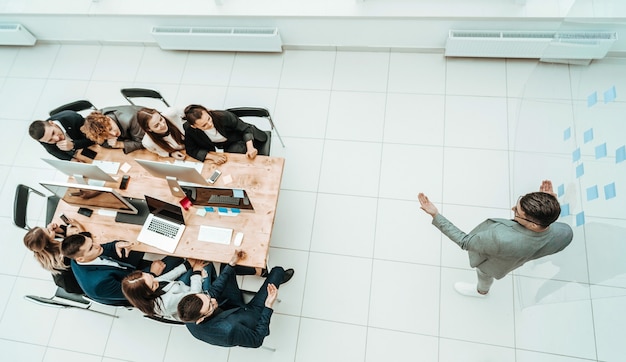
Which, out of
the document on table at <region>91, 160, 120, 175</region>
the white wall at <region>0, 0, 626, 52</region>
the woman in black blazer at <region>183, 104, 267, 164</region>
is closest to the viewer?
the woman in black blazer at <region>183, 104, 267, 164</region>

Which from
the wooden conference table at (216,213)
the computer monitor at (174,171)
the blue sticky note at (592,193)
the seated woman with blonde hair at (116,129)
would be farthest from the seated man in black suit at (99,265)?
the blue sticky note at (592,193)

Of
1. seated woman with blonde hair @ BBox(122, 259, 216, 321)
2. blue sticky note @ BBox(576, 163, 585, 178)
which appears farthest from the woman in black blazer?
blue sticky note @ BBox(576, 163, 585, 178)

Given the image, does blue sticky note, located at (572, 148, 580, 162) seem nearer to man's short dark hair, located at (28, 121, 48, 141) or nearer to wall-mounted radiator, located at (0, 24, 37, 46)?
man's short dark hair, located at (28, 121, 48, 141)

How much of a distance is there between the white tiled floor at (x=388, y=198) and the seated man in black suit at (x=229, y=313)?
61 cm

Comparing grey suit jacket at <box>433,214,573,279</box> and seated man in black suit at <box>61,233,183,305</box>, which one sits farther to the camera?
seated man in black suit at <box>61,233,183,305</box>

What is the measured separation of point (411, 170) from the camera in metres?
3.89

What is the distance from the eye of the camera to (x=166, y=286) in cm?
283

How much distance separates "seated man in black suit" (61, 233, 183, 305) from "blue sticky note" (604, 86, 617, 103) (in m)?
3.33

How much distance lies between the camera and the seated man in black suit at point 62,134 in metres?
3.28

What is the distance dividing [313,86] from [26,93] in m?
3.43

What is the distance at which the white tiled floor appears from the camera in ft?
9.61

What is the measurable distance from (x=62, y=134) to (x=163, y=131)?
36.7 inches

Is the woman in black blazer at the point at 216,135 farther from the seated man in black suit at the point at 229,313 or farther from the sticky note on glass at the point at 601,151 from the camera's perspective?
the sticky note on glass at the point at 601,151

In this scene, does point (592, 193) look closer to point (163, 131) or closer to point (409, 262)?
point (409, 262)
